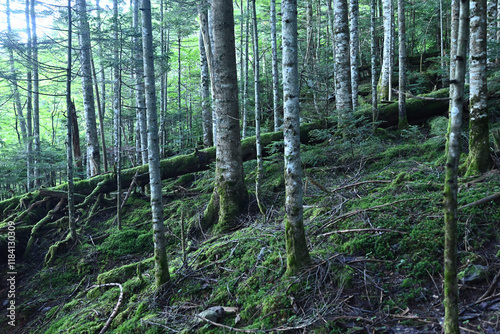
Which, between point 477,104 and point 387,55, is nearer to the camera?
point 477,104

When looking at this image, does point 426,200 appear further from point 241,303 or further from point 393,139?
point 393,139

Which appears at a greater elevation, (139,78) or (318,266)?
(139,78)

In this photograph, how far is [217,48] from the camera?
6.93 metres

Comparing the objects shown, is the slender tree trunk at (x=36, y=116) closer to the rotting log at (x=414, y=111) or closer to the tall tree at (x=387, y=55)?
the rotting log at (x=414, y=111)

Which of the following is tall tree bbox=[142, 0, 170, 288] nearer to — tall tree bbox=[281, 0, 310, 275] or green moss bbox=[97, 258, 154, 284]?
green moss bbox=[97, 258, 154, 284]

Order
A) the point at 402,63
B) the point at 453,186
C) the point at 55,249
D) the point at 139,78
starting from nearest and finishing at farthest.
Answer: the point at 453,186 < the point at 55,249 < the point at 402,63 < the point at 139,78

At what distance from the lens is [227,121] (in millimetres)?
7031

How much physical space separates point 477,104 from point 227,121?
4.55m

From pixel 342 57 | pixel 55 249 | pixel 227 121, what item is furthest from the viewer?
pixel 342 57

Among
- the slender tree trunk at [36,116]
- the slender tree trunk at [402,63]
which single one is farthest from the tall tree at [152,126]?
the slender tree trunk at [36,116]

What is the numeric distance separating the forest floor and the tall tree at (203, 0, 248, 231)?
46 cm

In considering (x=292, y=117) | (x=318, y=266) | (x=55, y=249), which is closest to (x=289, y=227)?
(x=318, y=266)

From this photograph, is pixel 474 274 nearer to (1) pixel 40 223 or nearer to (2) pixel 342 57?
(2) pixel 342 57

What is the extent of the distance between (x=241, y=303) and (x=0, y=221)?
924 centimetres
